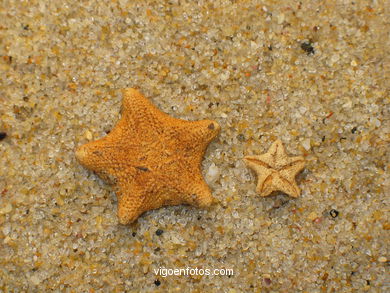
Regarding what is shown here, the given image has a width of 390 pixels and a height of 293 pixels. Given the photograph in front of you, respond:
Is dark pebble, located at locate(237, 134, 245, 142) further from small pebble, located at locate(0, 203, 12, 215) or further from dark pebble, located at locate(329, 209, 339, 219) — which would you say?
small pebble, located at locate(0, 203, 12, 215)

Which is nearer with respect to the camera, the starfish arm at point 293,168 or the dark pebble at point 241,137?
the starfish arm at point 293,168

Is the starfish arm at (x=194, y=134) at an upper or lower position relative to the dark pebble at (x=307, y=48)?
lower

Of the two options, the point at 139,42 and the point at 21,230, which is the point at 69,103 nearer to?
the point at 139,42

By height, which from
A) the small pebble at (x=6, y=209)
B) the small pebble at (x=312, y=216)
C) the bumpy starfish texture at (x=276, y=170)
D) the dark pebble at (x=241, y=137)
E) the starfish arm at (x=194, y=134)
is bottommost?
the small pebble at (x=6, y=209)

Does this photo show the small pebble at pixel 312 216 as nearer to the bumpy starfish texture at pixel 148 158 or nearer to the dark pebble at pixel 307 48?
the bumpy starfish texture at pixel 148 158

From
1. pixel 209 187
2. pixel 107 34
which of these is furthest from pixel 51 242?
pixel 107 34

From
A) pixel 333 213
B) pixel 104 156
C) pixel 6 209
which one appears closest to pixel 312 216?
pixel 333 213

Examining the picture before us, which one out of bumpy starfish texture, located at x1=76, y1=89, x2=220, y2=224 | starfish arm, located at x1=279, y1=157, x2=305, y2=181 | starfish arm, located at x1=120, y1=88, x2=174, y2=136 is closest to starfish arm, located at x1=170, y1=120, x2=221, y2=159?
bumpy starfish texture, located at x1=76, y1=89, x2=220, y2=224

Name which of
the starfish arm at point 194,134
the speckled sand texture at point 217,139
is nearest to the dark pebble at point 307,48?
the speckled sand texture at point 217,139
